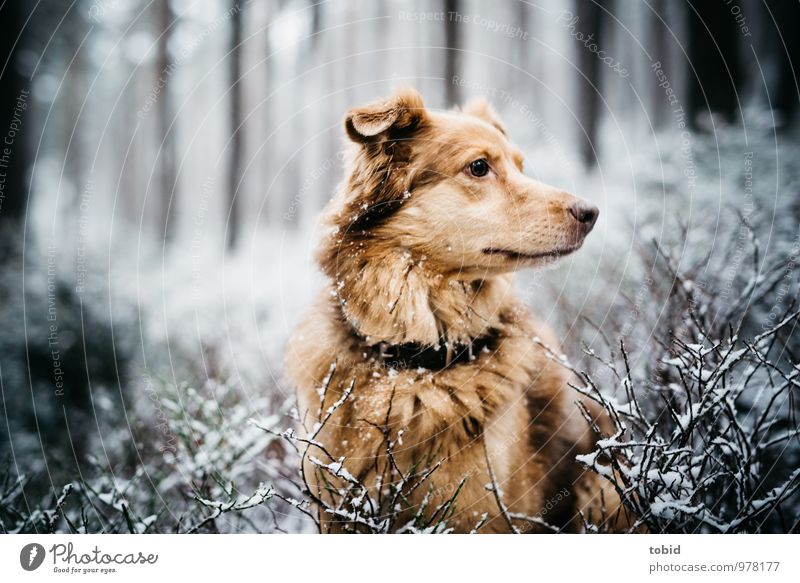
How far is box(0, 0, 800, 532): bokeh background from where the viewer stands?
2.61 m

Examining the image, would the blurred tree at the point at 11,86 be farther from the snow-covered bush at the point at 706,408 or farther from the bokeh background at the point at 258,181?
the snow-covered bush at the point at 706,408

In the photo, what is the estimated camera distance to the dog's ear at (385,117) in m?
2.08

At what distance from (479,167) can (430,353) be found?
2.97 feet

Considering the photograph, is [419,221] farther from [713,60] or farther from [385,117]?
[713,60]

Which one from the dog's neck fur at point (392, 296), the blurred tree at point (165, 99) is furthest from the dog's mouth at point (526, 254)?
the blurred tree at point (165, 99)

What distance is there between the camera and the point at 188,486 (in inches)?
101

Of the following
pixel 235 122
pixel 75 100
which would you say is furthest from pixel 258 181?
pixel 75 100

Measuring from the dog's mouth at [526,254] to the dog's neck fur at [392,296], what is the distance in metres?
0.25

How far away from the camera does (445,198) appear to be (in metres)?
2.21

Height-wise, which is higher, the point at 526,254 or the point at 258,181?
the point at 258,181

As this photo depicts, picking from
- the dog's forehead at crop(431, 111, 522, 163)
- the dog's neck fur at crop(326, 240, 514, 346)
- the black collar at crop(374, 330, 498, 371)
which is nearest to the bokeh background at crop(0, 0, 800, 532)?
the dog's neck fur at crop(326, 240, 514, 346)
